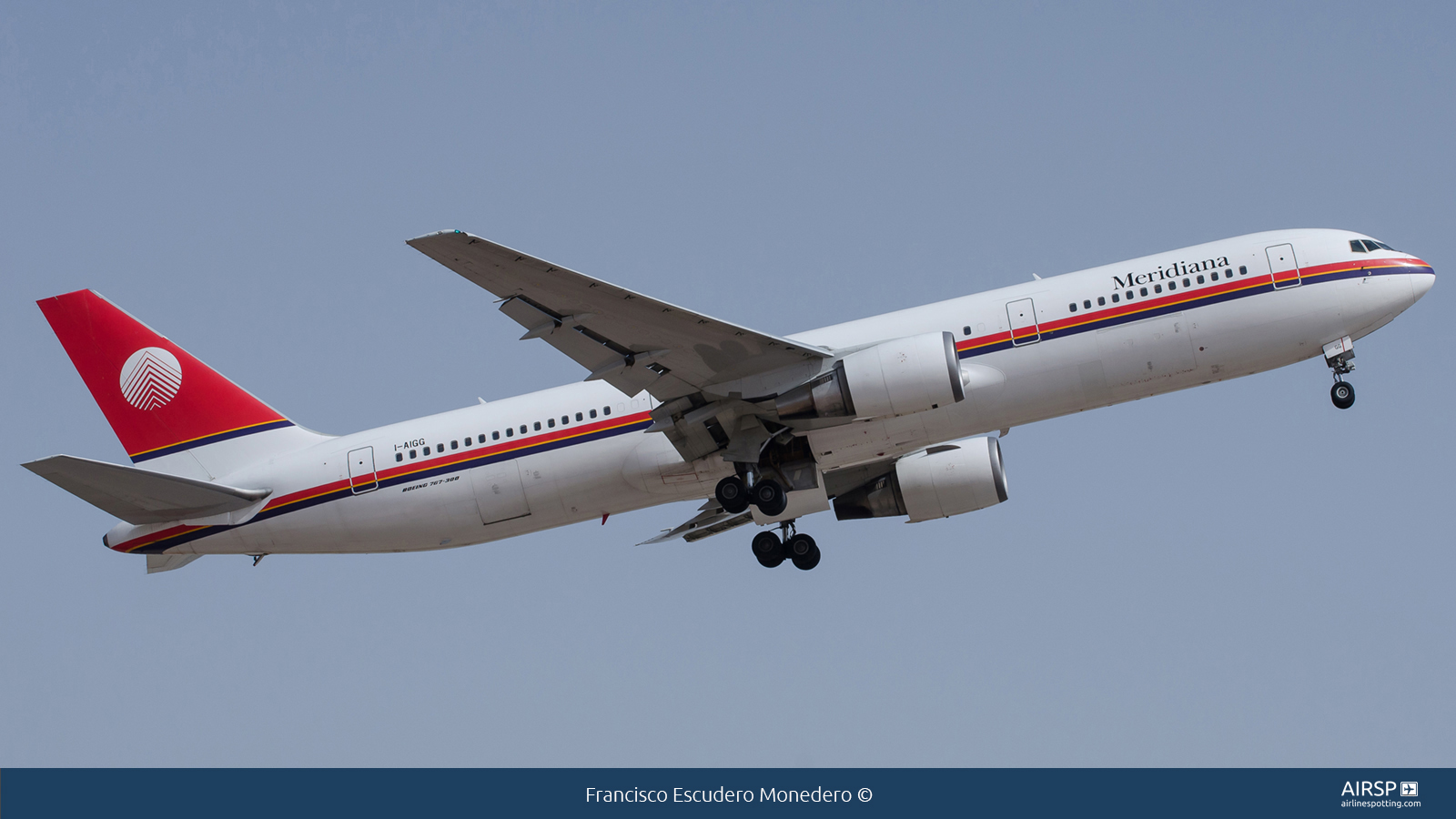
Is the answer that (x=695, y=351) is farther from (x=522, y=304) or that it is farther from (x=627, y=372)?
(x=522, y=304)

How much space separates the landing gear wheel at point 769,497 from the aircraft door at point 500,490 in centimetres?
527

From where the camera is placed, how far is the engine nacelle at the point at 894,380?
89.5 ft

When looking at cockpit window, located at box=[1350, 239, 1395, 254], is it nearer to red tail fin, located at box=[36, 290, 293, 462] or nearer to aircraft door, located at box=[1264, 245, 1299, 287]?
aircraft door, located at box=[1264, 245, 1299, 287]

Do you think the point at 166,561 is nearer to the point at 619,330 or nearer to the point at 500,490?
the point at 500,490

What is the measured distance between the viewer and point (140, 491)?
31.0 meters

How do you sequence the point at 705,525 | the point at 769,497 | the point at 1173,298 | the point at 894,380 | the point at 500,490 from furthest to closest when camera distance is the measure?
the point at 705,525
the point at 500,490
the point at 769,497
the point at 1173,298
the point at 894,380

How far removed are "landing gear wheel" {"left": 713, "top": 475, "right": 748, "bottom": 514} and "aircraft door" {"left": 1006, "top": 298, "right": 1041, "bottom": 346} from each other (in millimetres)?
6590

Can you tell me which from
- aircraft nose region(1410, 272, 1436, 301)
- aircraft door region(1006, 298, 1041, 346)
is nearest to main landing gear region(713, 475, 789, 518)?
aircraft door region(1006, 298, 1041, 346)

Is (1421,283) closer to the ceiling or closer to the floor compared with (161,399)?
closer to the floor

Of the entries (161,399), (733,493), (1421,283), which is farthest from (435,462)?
(1421,283)

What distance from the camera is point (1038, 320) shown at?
2870 cm

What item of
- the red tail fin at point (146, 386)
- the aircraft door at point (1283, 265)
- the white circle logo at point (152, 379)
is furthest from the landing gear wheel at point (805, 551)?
the white circle logo at point (152, 379)

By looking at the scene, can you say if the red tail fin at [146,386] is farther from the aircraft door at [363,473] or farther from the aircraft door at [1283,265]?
the aircraft door at [1283,265]

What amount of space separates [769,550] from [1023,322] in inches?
379
